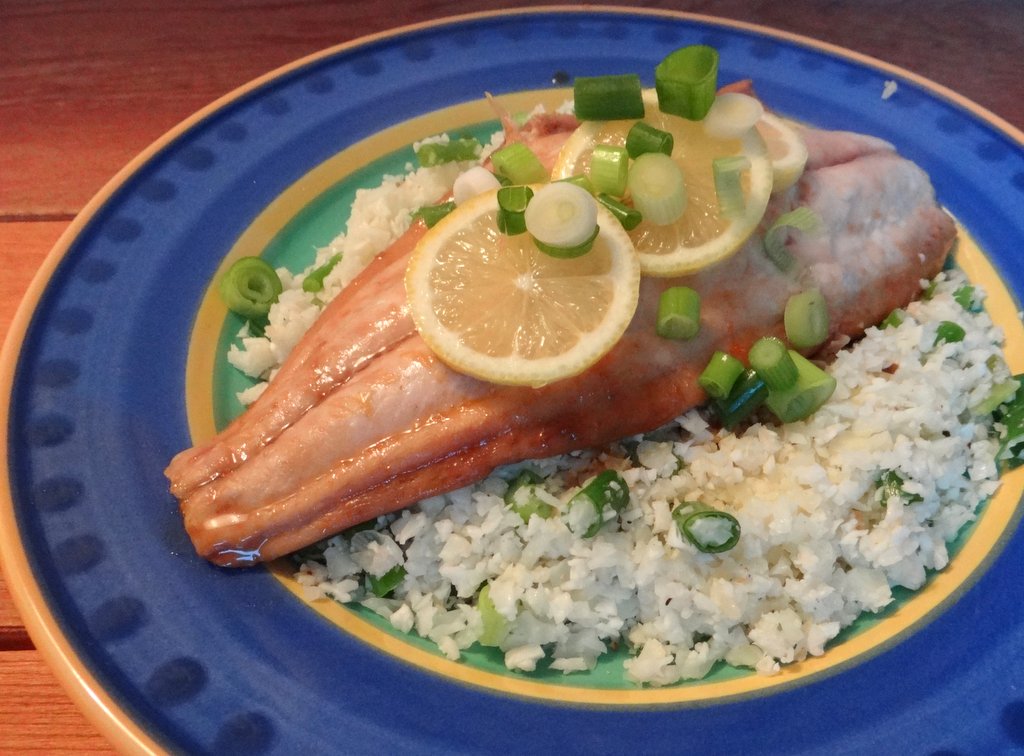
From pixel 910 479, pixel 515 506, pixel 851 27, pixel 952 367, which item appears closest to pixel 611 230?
pixel 515 506

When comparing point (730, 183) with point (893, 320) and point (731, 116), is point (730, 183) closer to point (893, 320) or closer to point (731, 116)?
point (731, 116)

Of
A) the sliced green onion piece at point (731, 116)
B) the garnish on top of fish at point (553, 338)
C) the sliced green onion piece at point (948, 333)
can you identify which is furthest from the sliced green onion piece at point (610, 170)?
the sliced green onion piece at point (948, 333)

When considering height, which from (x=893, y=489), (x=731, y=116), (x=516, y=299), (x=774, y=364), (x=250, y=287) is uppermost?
(x=731, y=116)

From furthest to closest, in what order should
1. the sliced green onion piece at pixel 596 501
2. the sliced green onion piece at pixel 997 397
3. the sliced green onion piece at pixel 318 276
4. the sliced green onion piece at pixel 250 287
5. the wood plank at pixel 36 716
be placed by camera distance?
the sliced green onion piece at pixel 318 276 → the sliced green onion piece at pixel 250 287 → the sliced green onion piece at pixel 997 397 → the sliced green onion piece at pixel 596 501 → the wood plank at pixel 36 716

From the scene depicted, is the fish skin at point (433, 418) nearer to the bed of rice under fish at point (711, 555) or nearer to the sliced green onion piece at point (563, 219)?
the bed of rice under fish at point (711, 555)

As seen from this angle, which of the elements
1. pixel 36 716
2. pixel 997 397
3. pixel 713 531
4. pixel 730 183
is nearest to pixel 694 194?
pixel 730 183

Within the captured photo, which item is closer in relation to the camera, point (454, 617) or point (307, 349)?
point (454, 617)

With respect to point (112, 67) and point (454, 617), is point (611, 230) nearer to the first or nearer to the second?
point (454, 617)
